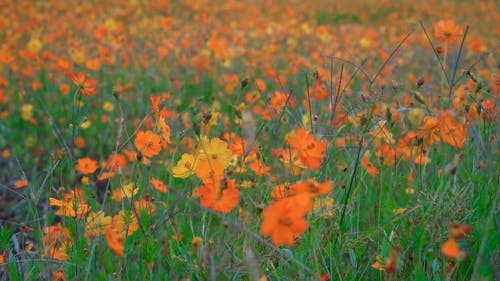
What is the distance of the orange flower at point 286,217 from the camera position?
2.99 feet

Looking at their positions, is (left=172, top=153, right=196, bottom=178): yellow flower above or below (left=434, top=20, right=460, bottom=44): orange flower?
below

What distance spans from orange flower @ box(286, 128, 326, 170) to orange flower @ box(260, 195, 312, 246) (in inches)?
9.8

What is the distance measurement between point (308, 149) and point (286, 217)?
34 cm

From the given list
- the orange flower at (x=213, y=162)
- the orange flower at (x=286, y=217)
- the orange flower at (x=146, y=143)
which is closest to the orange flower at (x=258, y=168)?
the orange flower at (x=213, y=162)

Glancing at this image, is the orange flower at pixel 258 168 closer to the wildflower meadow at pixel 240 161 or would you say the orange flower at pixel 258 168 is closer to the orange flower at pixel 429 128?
the wildflower meadow at pixel 240 161

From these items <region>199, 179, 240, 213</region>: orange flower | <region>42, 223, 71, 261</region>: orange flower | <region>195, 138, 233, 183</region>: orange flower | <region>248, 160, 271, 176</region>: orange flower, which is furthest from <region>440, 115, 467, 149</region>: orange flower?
<region>42, 223, 71, 261</region>: orange flower

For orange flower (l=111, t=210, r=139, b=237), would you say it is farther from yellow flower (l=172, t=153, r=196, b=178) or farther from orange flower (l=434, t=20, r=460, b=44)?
orange flower (l=434, t=20, r=460, b=44)

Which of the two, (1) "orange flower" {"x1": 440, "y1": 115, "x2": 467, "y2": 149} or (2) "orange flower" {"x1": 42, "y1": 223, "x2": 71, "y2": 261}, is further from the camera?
(1) "orange flower" {"x1": 440, "y1": 115, "x2": 467, "y2": 149}

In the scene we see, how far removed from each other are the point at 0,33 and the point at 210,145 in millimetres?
4195

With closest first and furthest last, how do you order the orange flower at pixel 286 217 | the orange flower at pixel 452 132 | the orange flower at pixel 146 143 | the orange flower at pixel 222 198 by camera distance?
the orange flower at pixel 286 217 → the orange flower at pixel 222 198 → the orange flower at pixel 146 143 → the orange flower at pixel 452 132

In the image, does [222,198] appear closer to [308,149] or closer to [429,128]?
[308,149]

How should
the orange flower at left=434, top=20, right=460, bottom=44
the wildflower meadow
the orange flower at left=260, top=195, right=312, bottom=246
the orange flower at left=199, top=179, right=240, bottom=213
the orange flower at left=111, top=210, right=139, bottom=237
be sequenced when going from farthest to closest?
the orange flower at left=434, top=20, right=460, bottom=44 < the orange flower at left=111, top=210, right=139, bottom=237 < the wildflower meadow < the orange flower at left=199, top=179, right=240, bottom=213 < the orange flower at left=260, top=195, right=312, bottom=246

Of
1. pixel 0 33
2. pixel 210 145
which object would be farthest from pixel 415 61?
pixel 210 145

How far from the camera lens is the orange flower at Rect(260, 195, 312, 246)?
0.91 metres
